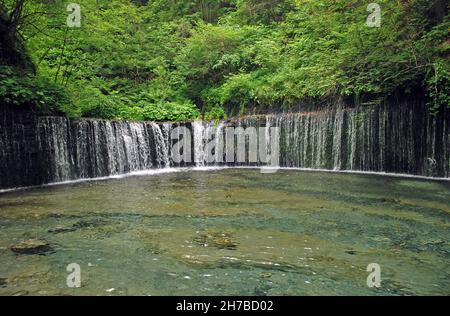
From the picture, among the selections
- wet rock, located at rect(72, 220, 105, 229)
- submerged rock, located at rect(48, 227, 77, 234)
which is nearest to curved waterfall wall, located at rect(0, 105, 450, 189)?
wet rock, located at rect(72, 220, 105, 229)

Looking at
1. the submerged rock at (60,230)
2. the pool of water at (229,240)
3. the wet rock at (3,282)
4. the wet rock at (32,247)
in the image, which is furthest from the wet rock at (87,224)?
the wet rock at (3,282)

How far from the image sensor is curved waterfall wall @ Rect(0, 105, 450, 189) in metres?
10.8

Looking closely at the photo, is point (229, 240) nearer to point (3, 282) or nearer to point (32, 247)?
point (32, 247)

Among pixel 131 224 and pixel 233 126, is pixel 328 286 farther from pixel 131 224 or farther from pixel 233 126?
pixel 233 126

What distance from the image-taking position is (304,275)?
4.10 meters

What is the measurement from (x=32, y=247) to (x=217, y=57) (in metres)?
18.2

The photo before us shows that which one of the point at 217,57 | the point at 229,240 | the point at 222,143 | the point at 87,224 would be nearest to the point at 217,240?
the point at 229,240

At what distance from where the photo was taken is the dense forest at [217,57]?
456 inches

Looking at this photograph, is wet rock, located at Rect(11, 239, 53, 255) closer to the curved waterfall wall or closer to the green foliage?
the curved waterfall wall

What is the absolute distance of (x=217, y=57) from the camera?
21.5 m

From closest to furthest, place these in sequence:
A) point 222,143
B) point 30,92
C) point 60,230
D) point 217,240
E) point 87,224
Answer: point 217,240
point 60,230
point 87,224
point 30,92
point 222,143

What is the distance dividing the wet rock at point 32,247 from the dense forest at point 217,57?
21.5ft

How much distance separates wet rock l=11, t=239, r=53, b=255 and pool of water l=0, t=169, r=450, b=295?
0.09 m

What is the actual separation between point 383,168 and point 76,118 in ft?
36.3
